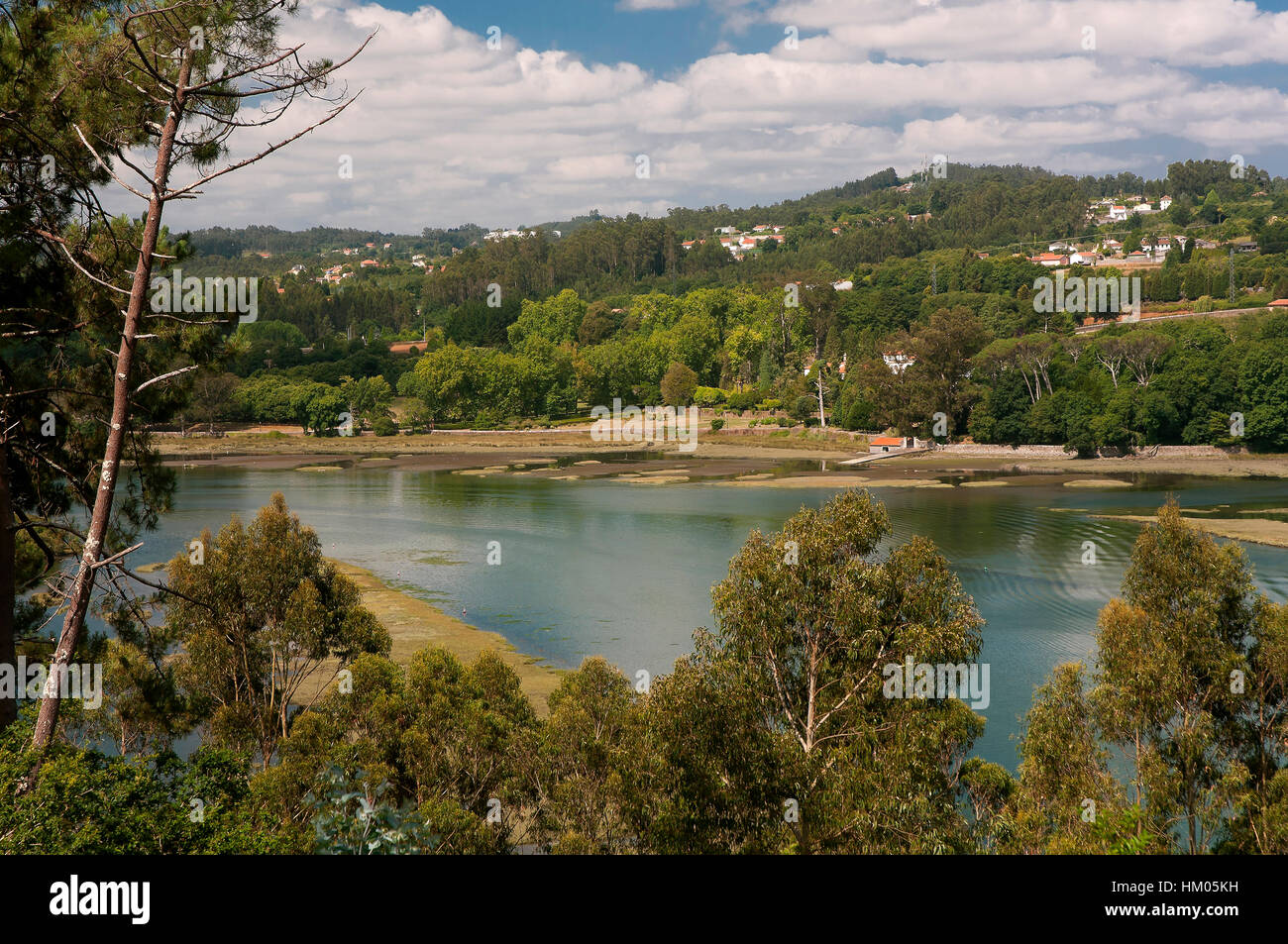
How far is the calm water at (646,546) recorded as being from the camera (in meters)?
28.5

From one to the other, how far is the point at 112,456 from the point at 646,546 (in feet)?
113

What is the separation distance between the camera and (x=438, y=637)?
94.4ft

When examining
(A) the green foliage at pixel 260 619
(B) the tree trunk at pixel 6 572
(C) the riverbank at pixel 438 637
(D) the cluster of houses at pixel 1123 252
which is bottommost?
(C) the riverbank at pixel 438 637

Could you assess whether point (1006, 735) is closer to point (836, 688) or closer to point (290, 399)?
point (836, 688)

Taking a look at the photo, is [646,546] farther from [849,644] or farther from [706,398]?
[706,398]

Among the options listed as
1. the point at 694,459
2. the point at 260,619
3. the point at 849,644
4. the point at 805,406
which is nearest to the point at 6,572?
the point at 849,644

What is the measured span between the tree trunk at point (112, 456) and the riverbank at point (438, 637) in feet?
49.6

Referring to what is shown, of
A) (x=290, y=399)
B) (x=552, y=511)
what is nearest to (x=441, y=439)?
(x=290, y=399)

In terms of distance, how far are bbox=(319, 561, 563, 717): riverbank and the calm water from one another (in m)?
0.79

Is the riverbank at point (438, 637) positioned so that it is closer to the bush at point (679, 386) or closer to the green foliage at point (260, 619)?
the green foliage at point (260, 619)

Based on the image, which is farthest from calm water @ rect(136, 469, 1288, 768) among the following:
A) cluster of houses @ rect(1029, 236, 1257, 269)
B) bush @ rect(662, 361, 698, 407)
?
cluster of houses @ rect(1029, 236, 1257, 269)

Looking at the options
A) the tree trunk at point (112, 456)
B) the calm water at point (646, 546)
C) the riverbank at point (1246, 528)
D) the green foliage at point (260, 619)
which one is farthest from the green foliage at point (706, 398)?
the tree trunk at point (112, 456)

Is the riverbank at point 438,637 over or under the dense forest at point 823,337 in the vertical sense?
under
